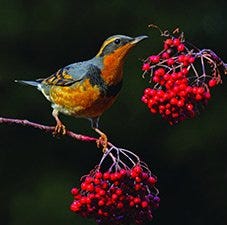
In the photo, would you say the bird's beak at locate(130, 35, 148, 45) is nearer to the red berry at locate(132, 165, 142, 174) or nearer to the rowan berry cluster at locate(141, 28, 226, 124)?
the rowan berry cluster at locate(141, 28, 226, 124)

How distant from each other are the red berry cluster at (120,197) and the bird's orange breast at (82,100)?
566mm

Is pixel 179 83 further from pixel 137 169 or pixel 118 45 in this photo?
pixel 118 45

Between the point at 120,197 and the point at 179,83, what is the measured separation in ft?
1.26

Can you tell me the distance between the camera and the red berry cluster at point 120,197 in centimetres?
259

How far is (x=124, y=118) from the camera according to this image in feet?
21.9

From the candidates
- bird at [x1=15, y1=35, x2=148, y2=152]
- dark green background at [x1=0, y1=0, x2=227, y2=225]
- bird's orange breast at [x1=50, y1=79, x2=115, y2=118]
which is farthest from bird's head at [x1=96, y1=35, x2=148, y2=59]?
dark green background at [x1=0, y1=0, x2=227, y2=225]

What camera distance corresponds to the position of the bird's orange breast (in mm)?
3188

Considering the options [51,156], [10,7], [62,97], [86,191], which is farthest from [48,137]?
[86,191]

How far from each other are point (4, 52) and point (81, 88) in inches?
143

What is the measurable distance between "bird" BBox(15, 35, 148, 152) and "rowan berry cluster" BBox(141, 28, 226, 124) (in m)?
0.39

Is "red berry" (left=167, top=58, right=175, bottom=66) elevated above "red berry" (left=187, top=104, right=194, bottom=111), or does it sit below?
above

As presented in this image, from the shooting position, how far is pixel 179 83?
2447 mm

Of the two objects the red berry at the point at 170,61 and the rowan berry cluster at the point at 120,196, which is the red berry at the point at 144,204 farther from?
the red berry at the point at 170,61

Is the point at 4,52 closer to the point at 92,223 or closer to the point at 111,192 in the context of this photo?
the point at 92,223
